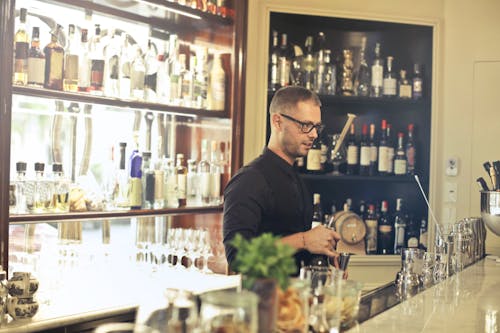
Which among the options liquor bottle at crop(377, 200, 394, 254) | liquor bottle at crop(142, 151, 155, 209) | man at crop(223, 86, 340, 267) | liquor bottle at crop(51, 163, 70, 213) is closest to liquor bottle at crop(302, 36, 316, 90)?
liquor bottle at crop(377, 200, 394, 254)

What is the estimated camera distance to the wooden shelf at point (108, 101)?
284 cm

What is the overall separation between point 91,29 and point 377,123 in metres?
2.01

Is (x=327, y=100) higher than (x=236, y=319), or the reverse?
(x=327, y=100)

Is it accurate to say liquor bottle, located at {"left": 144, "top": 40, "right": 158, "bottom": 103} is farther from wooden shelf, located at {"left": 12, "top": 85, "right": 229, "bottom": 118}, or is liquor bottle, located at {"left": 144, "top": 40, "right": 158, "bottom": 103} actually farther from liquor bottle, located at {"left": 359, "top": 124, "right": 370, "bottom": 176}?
liquor bottle, located at {"left": 359, "top": 124, "right": 370, "bottom": 176}

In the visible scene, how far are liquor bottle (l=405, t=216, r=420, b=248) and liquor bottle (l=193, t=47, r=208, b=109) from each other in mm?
1563

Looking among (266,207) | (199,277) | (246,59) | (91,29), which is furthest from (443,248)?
(91,29)

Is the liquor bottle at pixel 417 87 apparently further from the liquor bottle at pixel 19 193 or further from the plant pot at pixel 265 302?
the plant pot at pixel 265 302

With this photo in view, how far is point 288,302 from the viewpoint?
1328mm

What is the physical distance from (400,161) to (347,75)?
2.02 feet

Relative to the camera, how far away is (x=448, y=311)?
207cm

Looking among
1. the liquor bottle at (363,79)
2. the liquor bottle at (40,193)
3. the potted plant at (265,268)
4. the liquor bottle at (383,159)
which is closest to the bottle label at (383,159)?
the liquor bottle at (383,159)

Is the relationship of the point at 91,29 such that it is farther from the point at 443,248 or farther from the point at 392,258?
the point at 392,258

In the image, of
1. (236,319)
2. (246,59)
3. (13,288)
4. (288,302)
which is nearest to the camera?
(236,319)

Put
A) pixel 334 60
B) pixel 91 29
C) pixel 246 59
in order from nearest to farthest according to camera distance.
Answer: pixel 91 29
pixel 246 59
pixel 334 60
